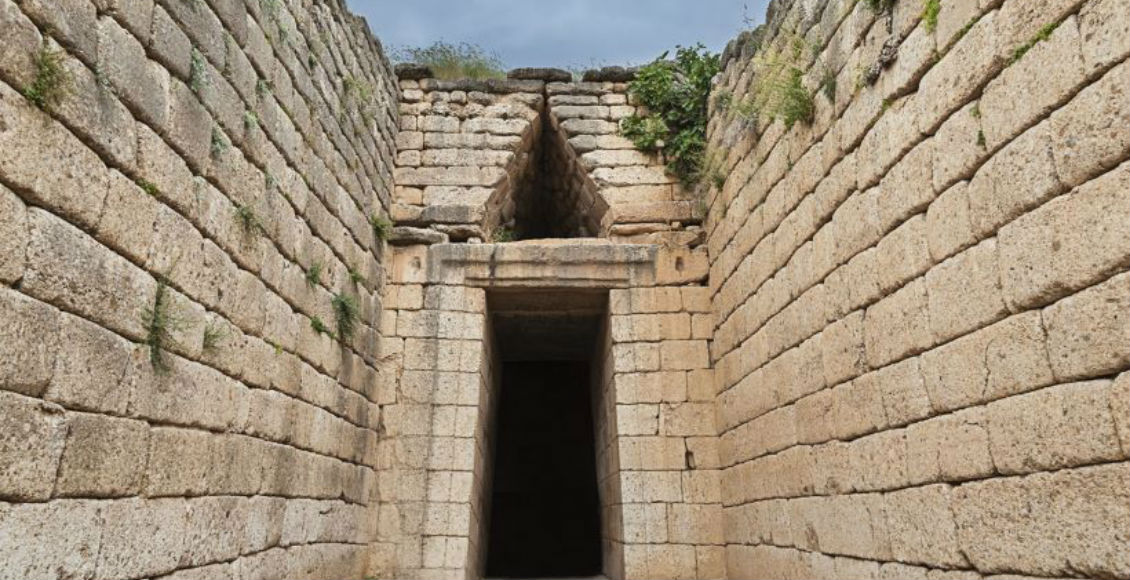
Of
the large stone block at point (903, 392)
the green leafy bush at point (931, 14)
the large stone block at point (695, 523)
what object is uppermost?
the green leafy bush at point (931, 14)

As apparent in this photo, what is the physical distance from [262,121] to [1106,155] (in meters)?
3.91

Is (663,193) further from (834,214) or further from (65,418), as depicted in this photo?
(65,418)

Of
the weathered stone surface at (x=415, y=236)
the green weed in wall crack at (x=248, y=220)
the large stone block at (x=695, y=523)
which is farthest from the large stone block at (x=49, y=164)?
the large stone block at (x=695, y=523)

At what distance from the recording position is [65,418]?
234 cm

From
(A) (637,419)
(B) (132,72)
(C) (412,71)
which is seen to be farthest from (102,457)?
(C) (412,71)

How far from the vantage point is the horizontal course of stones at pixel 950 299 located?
214cm

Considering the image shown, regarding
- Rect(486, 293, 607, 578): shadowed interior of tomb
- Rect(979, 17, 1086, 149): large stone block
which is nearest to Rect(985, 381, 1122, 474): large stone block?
Rect(979, 17, 1086, 149): large stone block

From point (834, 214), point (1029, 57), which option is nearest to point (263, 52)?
point (834, 214)

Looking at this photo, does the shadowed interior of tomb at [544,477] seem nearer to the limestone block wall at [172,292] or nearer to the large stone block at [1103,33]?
the limestone block wall at [172,292]

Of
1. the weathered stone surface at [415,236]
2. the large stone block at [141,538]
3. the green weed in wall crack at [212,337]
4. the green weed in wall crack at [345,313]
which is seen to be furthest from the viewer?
the weathered stone surface at [415,236]

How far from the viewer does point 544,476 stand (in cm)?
1205

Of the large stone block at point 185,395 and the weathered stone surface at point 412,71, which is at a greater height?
the weathered stone surface at point 412,71

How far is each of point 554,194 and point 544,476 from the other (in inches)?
225

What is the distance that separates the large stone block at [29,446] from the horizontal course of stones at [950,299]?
3328 mm
